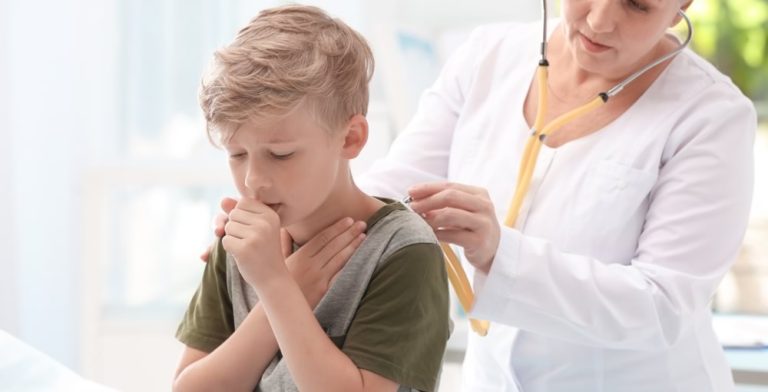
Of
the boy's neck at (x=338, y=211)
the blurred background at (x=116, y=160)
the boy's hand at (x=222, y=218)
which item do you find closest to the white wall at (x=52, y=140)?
the blurred background at (x=116, y=160)

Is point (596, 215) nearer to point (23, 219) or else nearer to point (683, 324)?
point (683, 324)

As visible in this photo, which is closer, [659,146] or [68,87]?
[659,146]

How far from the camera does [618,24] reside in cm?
153

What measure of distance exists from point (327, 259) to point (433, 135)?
1.93 feet

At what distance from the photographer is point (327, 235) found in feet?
4.19

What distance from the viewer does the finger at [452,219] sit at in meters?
1.36

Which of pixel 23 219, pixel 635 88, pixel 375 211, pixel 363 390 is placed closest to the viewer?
pixel 363 390

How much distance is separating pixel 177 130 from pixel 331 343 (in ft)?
7.13

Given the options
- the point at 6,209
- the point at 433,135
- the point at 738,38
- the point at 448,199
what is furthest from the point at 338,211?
the point at 738,38

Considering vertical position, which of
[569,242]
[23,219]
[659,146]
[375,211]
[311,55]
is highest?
[311,55]

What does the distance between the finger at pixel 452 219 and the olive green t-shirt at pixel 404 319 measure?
0.10 metres

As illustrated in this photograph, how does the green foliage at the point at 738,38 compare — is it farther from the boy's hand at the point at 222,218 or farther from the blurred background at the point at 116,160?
the boy's hand at the point at 222,218

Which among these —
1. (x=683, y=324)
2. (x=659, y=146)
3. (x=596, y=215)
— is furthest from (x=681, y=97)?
(x=683, y=324)

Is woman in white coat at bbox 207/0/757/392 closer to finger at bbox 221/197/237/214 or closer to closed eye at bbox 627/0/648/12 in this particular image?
closed eye at bbox 627/0/648/12
